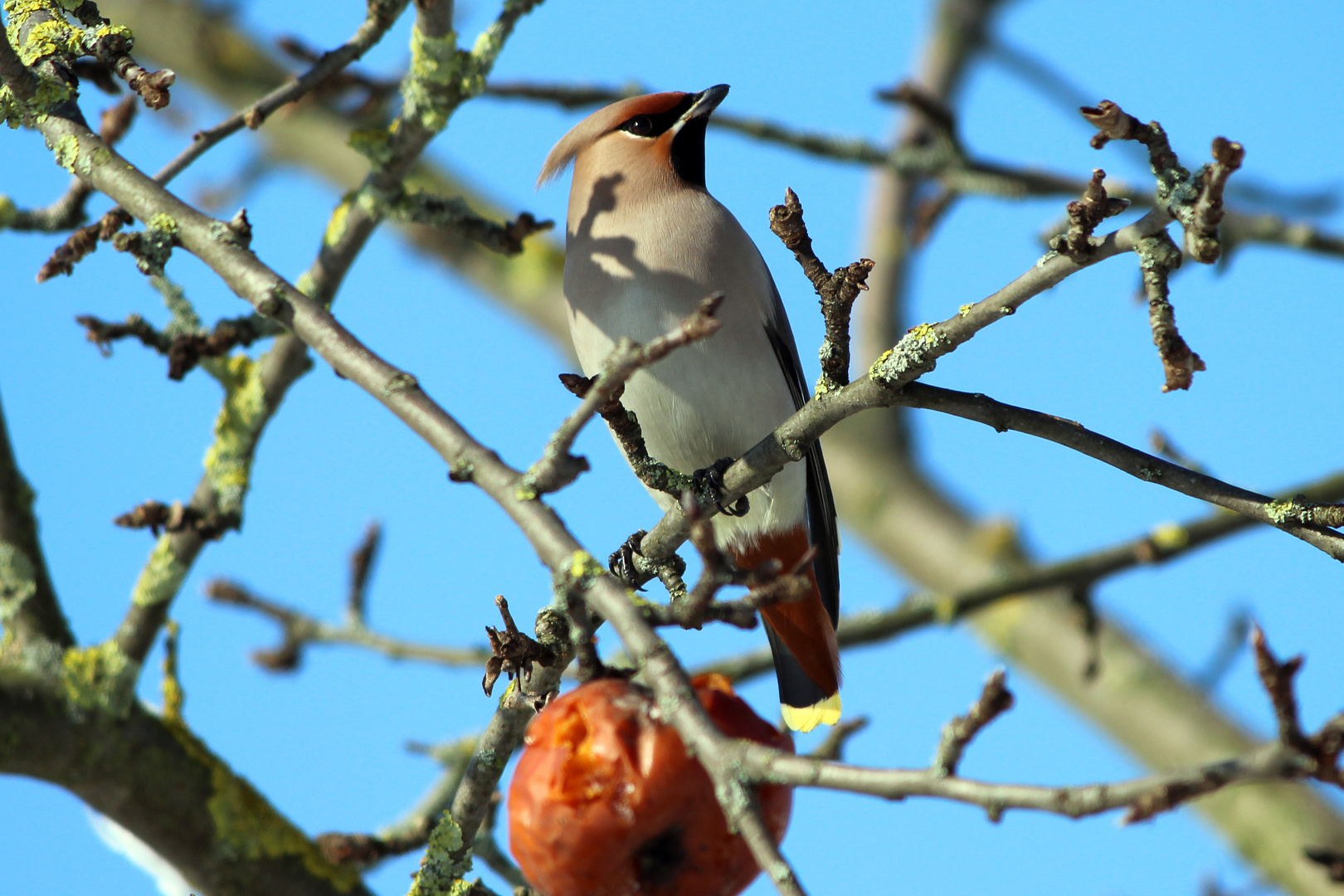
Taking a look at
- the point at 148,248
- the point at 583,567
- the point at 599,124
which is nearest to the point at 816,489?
the point at 599,124

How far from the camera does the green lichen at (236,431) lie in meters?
3.55

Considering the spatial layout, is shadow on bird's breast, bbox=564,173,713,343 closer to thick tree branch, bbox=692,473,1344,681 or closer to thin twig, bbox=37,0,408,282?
thin twig, bbox=37,0,408,282

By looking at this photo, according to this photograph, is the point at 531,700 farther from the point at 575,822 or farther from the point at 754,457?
the point at 754,457

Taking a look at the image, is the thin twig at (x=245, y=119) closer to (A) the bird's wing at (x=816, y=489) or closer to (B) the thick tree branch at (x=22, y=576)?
(B) the thick tree branch at (x=22, y=576)

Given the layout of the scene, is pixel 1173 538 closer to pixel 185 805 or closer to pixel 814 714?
pixel 814 714

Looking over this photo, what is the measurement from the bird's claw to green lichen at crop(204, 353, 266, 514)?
115 cm

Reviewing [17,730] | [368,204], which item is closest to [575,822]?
[17,730]

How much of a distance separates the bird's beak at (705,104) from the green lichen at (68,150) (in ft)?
6.66

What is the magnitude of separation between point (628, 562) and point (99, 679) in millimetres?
1430

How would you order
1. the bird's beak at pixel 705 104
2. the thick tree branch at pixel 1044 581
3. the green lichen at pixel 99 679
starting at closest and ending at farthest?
the green lichen at pixel 99 679 < the bird's beak at pixel 705 104 < the thick tree branch at pixel 1044 581

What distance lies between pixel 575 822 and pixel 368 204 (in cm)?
209

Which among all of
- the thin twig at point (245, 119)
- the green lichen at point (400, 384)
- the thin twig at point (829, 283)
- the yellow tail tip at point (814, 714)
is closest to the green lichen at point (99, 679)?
the thin twig at point (245, 119)

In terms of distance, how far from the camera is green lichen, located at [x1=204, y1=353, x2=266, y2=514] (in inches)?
140

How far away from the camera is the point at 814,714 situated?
3680mm
